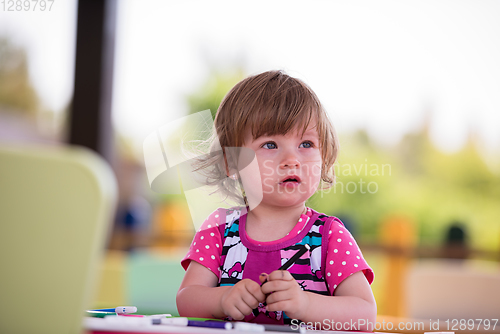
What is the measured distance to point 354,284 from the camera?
2.12 ft

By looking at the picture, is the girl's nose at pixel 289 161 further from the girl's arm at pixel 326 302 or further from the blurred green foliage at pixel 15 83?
the blurred green foliage at pixel 15 83

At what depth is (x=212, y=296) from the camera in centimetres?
64

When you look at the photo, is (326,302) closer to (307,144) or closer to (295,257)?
(295,257)

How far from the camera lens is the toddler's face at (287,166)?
2.33 ft

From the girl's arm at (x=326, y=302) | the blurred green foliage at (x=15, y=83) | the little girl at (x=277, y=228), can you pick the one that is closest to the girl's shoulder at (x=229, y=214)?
the little girl at (x=277, y=228)

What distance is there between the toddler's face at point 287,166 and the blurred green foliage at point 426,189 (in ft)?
9.94

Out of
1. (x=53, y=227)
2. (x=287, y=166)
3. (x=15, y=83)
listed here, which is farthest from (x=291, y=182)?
(x=15, y=83)

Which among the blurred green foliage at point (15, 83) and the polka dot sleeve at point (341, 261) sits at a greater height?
the blurred green foliage at point (15, 83)

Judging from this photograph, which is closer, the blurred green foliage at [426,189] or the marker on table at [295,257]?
the marker on table at [295,257]

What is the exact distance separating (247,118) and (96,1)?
208cm

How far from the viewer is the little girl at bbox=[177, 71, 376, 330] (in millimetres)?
640

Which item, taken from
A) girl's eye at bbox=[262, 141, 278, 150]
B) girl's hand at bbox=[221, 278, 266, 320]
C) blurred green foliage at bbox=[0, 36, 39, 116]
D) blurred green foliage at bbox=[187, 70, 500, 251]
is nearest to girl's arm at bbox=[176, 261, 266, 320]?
girl's hand at bbox=[221, 278, 266, 320]

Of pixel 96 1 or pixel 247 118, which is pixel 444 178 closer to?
pixel 96 1

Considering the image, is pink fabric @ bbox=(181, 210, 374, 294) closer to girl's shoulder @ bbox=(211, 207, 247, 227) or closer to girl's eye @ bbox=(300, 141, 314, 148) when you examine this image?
girl's shoulder @ bbox=(211, 207, 247, 227)
